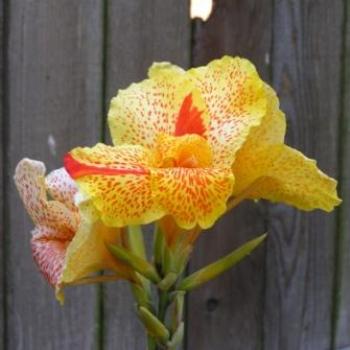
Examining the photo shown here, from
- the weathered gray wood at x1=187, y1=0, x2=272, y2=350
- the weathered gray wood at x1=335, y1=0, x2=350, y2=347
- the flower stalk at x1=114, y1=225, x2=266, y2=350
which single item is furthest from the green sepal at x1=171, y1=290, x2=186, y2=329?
the weathered gray wood at x1=335, y1=0, x2=350, y2=347

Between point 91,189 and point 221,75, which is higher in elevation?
point 221,75

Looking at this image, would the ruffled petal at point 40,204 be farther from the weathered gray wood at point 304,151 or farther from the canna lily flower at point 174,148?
the weathered gray wood at point 304,151

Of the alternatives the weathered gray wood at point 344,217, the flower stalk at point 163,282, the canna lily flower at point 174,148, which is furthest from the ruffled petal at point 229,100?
the weathered gray wood at point 344,217

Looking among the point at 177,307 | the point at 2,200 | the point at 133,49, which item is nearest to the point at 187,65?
the point at 133,49

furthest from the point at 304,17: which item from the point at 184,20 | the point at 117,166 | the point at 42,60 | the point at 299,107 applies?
the point at 117,166

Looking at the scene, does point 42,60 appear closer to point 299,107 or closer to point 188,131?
point 299,107

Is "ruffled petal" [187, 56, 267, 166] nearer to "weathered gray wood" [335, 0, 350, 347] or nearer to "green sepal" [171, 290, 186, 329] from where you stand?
"green sepal" [171, 290, 186, 329]

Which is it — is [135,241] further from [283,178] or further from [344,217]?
[344,217]
